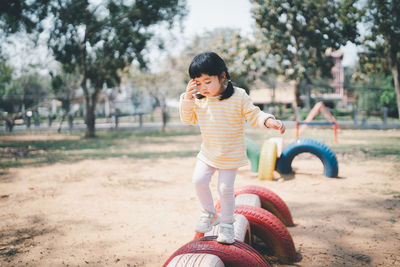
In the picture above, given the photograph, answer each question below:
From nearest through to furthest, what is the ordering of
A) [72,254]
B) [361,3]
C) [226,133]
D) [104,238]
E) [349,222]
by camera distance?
[226,133] → [72,254] → [104,238] → [349,222] → [361,3]

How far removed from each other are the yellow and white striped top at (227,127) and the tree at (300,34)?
16.1 m

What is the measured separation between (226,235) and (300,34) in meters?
18.7

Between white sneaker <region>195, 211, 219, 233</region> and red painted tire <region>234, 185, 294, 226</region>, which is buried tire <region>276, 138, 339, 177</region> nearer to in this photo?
red painted tire <region>234, 185, 294, 226</region>

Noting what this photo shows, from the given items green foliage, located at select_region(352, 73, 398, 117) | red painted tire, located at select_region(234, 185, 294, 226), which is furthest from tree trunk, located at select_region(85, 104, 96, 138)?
green foliage, located at select_region(352, 73, 398, 117)

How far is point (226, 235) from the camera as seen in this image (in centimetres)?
234

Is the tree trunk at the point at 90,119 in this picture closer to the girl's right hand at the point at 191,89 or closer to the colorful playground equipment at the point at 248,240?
the colorful playground equipment at the point at 248,240

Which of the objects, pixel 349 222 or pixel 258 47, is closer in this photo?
pixel 349 222

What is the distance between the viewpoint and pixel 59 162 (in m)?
9.42

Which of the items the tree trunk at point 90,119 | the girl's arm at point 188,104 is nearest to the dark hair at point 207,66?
the girl's arm at point 188,104

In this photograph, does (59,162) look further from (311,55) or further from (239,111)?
(311,55)

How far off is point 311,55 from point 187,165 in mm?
14984

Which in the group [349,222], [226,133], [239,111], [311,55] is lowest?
[349,222]

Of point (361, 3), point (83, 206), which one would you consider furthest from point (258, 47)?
point (83, 206)

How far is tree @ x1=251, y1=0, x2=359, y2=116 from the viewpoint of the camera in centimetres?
1792
